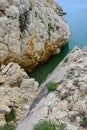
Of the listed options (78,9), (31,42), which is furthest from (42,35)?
(78,9)

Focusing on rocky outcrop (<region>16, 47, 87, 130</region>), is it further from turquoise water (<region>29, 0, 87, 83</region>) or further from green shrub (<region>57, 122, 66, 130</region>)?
turquoise water (<region>29, 0, 87, 83</region>)

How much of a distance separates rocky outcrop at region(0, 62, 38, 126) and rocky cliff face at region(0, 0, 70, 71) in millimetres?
3172

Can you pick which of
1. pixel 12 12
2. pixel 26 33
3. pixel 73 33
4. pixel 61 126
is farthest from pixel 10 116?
pixel 73 33

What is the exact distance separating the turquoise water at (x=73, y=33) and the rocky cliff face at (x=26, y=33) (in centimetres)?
93

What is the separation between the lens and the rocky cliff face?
3278cm

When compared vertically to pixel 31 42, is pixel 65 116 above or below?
above

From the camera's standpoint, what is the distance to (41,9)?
40.1 m

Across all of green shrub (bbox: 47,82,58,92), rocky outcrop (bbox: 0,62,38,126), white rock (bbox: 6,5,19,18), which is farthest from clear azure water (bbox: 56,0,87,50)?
green shrub (bbox: 47,82,58,92)

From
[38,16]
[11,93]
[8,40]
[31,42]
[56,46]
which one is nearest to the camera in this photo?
[11,93]

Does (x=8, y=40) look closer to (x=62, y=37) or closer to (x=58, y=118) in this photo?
(x=62, y=37)

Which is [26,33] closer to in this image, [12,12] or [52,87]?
[12,12]

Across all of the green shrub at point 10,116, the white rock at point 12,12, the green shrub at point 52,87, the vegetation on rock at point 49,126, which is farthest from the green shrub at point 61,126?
the white rock at point 12,12

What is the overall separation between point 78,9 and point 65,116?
62.6 metres

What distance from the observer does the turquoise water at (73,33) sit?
3559cm
